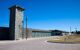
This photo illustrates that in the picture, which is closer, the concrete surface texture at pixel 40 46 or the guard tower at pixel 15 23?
the concrete surface texture at pixel 40 46

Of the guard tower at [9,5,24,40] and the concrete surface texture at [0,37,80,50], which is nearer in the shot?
the concrete surface texture at [0,37,80,50]

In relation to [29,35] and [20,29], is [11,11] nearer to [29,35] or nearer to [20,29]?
[20,29]

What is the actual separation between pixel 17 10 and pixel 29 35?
20.9 metres

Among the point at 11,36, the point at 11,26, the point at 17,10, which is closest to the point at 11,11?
the point at 17,10

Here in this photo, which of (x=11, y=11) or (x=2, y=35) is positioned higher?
(x=11, y=11)

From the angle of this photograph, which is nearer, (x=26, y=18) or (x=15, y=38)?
(x=15, y=38)

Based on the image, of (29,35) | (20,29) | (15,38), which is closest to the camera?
(15,38)

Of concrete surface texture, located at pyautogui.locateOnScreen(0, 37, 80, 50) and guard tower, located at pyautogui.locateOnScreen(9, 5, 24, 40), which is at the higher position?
guard tower, located at pyautogui.locateOnScreen(9, 5, 24, 40)

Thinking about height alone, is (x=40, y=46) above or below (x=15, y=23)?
below

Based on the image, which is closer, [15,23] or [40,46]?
[40,46]

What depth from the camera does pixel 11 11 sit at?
158 feet

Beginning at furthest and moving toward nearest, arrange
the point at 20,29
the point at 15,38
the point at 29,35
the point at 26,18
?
the point at 29,35
the point at 26,18
the point at 20,29
the point at 15,38

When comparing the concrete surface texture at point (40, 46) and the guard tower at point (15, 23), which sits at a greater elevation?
the guard tower at point (15, 23)

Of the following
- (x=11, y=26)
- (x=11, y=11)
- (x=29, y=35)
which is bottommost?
(x=29, y=35)
